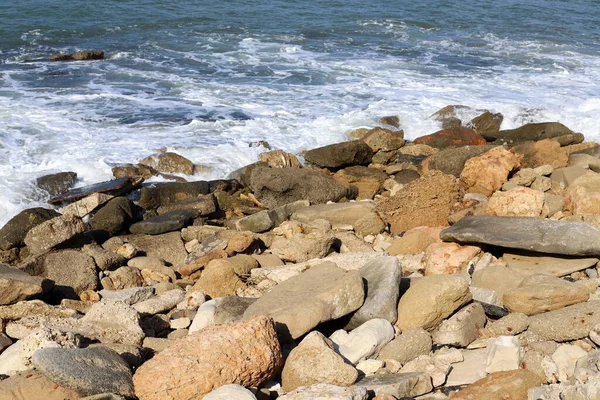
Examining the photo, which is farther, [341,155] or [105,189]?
[341,155]

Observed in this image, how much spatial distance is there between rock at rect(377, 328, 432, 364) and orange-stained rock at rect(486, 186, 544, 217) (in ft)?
9.51

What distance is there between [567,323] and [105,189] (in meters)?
6.43

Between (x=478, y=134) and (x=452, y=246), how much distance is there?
5899mm

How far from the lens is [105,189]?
9680 millimetres

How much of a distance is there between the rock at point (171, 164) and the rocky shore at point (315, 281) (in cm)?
4

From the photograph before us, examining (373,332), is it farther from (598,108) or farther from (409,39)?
(409,39)

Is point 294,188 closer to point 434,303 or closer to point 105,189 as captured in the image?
point 105,189

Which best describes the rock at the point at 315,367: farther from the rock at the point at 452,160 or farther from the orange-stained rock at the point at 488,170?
the rock at the point at 452,160

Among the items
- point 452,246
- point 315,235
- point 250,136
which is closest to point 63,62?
point 250,136

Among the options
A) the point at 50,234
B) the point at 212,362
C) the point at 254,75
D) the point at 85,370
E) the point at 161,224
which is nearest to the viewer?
the point at 85,370

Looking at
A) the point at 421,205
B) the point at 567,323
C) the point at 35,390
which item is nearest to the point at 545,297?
the point at 567,323

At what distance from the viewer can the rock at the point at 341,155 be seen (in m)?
10.9

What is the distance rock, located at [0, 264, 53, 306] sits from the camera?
6.28m

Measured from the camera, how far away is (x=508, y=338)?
17.1 ft
